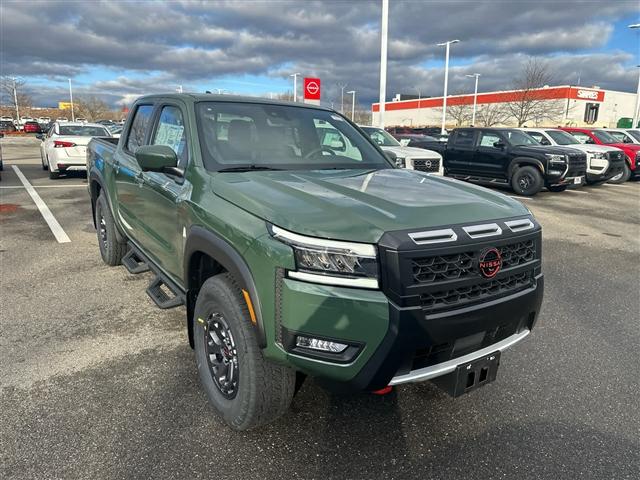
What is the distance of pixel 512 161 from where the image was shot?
1266 centimetres

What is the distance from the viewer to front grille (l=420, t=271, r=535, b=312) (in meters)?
2.16

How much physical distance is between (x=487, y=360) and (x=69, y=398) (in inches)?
100

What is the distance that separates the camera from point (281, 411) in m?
2.51

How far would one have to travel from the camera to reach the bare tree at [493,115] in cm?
6781

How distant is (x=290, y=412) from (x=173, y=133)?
219cm

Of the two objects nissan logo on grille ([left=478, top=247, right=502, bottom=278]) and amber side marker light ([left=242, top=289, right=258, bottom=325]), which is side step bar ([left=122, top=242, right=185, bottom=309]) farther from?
nissan logo on grille ([left=478, top=247, right=502, bottom=278])

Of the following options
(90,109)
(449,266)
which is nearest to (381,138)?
(449,266)

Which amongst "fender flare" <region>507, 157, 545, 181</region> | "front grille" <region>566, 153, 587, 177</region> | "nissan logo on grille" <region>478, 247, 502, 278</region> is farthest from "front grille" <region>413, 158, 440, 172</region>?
"nissan logo on grille" <region>478, 247, 502, 278</region>

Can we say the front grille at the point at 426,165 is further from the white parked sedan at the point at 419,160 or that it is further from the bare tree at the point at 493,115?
the bare tree at the point at 493,115

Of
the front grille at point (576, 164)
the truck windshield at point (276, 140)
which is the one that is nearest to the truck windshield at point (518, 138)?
the front grille at point (576, 164)

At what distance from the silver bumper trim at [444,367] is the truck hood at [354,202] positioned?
665mm

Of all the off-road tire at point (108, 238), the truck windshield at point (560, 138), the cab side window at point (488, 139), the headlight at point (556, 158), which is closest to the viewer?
the off-road tire at point (108, 238)

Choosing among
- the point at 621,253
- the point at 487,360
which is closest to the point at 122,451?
the point at 487,360

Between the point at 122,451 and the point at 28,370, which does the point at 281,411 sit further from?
the point at 28,370
